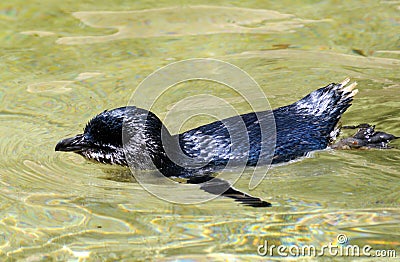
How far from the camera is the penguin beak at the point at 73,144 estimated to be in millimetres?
6012

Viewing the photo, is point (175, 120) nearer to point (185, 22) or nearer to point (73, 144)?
point (73, 144)

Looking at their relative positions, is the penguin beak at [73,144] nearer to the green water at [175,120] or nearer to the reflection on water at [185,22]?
the green water at [175,120]

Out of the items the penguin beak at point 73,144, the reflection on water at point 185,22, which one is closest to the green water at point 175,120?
the reflection on water at point 185,22

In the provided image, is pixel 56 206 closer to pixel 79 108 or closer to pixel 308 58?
pixel 79 108

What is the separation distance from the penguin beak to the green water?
7.2 inches

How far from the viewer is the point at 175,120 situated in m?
7.30

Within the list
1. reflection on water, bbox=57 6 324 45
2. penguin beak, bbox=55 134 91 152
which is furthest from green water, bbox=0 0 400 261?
penguin beak, bbox=55 134 91 152

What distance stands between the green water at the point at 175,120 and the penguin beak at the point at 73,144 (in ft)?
0.60

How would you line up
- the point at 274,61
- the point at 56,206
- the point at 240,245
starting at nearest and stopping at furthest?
the point at 240,245
the point at 56,206
the point at 274,61

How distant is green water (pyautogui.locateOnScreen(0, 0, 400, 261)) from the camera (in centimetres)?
484

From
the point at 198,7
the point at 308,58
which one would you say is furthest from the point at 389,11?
the point at 198,7

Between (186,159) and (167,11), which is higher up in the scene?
(167,11)

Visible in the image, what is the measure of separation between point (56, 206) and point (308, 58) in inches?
165

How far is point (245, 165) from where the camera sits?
5.92 m
